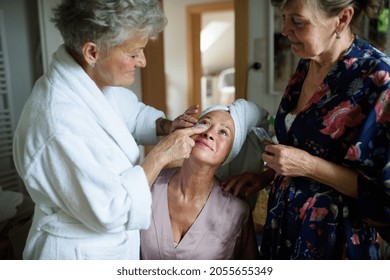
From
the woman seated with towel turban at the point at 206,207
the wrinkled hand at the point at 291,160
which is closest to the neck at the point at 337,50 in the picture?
the wrinkled hand at the point at 291,160

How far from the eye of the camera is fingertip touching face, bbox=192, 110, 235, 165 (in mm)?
1122

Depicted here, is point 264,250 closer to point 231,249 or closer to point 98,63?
point 231,249

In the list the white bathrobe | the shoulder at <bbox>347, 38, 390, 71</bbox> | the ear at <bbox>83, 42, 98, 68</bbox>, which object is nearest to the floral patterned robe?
the shoulder at <bbox>347, 38, 390, 71</bbox>

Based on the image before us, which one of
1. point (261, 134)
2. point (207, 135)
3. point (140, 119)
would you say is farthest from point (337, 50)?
point (140, 119)

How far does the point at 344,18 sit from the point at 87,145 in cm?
66

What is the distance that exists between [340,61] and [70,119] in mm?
638

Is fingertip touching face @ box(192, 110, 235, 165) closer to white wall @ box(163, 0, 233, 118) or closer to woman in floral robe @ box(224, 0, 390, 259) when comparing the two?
woman in floral robe @ box(224, 0, 390, 259)

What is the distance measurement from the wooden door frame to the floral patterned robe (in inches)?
57.3

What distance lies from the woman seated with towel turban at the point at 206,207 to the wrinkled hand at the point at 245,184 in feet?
0.10

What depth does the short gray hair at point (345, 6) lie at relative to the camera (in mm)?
828

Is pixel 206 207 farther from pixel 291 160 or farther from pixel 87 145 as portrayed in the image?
pixel 87 145
